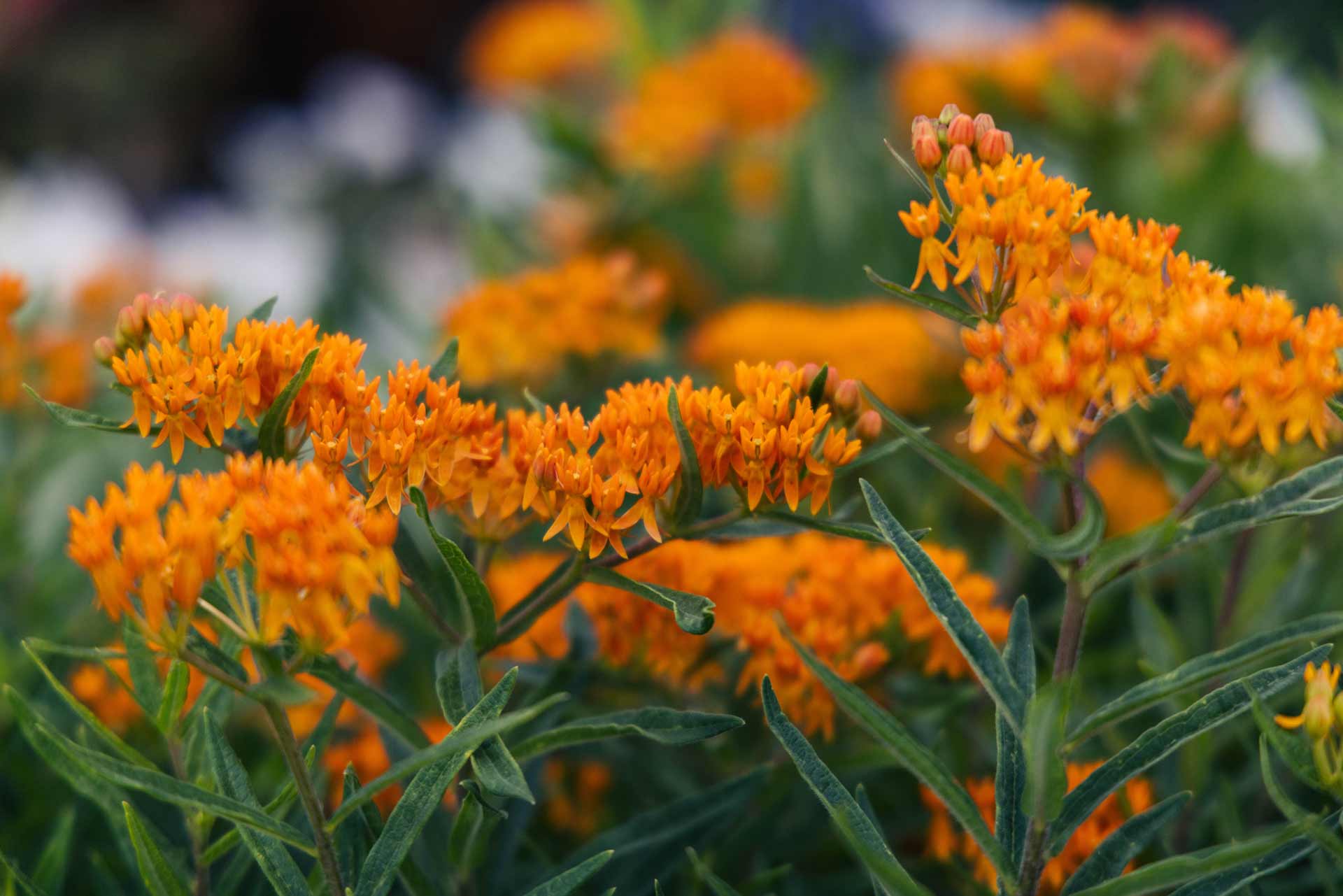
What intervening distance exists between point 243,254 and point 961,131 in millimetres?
2577

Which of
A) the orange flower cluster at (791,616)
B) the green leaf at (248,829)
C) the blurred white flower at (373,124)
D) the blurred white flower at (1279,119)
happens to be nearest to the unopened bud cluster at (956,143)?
the orange flower cluster at (791,616)

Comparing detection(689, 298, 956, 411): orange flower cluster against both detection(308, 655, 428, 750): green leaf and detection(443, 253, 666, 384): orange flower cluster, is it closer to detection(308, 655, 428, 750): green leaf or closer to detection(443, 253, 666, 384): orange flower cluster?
detection(443, 253, 666, 384): orange flower cluster

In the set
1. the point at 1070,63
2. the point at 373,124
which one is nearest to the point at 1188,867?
the point at 1070,63

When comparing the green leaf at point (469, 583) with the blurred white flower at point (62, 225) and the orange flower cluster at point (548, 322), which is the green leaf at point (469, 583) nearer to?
the orange flower cluster at point (548, 322)

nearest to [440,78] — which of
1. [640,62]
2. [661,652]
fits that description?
[640,62]

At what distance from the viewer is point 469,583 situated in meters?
0.57

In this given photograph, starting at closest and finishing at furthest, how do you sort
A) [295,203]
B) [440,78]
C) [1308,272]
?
[1308,272]
[295,203]
[440,78]

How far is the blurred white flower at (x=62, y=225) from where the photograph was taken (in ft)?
7.16

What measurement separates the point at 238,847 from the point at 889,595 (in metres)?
0.38

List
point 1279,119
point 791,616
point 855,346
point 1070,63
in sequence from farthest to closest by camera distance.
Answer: point 1279,119 < point 1070,63 < point 855,346 < point 791,616

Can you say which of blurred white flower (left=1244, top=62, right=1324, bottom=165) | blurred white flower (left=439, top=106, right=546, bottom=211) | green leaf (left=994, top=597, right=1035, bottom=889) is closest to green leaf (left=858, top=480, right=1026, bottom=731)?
green leaf (left=994, top=597, right=1035, bottom=889)

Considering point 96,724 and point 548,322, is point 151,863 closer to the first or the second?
point 96,724

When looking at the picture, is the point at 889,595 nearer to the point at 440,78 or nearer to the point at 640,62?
the point at 640,62

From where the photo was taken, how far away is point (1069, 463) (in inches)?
21.7
